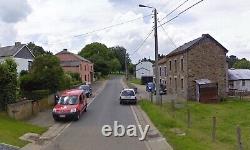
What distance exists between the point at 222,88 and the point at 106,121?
26318mm

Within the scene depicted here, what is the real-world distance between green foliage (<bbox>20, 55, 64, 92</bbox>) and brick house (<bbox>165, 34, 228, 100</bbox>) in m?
17.4

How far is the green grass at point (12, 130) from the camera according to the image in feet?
57.1

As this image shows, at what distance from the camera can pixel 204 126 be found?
26.3m

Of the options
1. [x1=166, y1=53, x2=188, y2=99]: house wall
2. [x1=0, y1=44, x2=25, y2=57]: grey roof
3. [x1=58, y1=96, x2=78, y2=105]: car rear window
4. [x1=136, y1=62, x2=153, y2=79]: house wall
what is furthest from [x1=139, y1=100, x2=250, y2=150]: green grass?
[x1=136, y1=62, x2=153, y2=79]: house wall

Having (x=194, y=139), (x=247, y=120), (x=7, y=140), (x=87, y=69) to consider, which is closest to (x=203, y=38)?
(x=247, y=120)

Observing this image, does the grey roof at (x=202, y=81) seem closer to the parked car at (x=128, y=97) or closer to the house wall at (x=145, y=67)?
the parked car at (x=128, y=97)

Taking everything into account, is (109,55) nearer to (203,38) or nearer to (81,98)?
(203,38)

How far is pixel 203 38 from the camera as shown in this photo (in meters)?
47.2

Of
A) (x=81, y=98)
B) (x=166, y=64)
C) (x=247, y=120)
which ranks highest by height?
(x=166, y=64)

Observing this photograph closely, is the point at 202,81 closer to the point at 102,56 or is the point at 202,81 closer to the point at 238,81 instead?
the point at 238,81

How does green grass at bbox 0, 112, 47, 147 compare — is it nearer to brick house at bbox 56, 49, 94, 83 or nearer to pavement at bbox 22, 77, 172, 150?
pavement at bbox 22, 77, 172, 150

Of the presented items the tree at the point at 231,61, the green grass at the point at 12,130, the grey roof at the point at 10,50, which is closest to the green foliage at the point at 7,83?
the green grass at the point at 12,130

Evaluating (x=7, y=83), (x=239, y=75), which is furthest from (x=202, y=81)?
(x=7, y=83)

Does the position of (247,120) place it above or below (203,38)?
below
